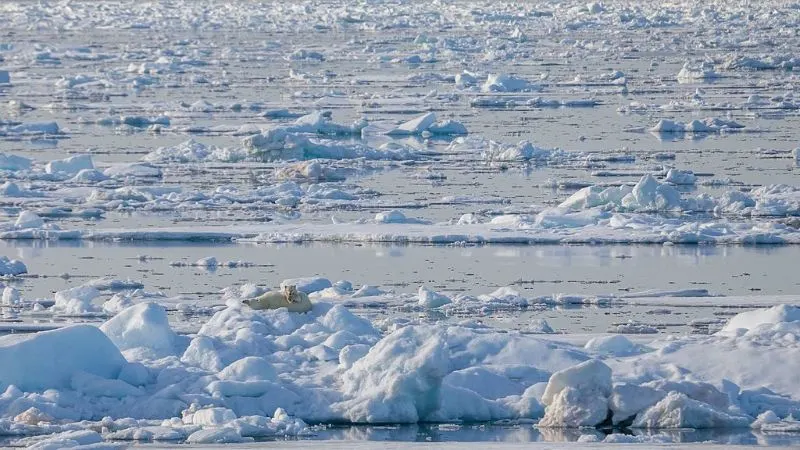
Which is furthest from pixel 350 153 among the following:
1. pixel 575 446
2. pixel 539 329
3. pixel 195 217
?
pixel 575 446

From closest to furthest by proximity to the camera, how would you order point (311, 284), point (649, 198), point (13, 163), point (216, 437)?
point (216, 437) < point (311, 284) < point (649, 198) < point (13, 163)

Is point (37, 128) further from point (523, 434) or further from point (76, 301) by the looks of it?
point (523, 434)

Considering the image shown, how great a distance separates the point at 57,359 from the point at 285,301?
1.71 meters

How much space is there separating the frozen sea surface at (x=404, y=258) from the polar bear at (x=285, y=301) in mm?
100

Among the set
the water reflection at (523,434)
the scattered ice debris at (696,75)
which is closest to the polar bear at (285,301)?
the water reflection at (523,434)

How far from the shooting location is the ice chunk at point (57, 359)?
8109mm

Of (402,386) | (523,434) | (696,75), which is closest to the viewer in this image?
(523,434)

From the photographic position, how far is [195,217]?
15.1 meters

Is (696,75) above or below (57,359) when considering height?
below

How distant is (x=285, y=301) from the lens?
31.3ft

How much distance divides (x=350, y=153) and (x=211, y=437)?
486 inches

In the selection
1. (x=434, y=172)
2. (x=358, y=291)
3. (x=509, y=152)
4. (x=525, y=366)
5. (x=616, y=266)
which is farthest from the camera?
(x=509, y=152)

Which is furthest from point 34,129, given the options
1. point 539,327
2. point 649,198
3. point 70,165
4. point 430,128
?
point 539,327

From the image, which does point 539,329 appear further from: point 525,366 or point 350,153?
point 350,153
